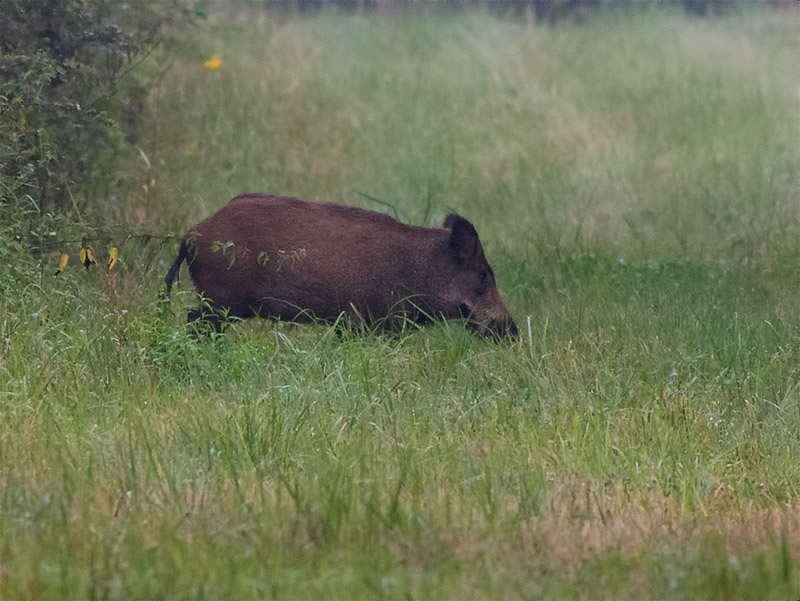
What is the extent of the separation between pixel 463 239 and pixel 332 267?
850mm

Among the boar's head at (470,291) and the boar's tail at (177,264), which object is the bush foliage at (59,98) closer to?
the boar's tail at (177,264)

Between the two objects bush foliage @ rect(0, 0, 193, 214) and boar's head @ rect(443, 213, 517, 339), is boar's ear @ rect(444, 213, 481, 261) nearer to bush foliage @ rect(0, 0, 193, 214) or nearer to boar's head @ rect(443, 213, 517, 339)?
boar's head @ rect(443, 213, 517, 339)

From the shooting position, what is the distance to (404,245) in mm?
6875

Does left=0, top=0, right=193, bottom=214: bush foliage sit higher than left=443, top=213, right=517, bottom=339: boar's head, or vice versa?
left=0, top=0, right=193, bottom=214: bush foliage

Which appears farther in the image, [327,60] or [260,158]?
[327,60]

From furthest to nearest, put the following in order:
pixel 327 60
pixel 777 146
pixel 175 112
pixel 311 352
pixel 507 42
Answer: pixel 507 42 < pixel 327 60 < pixel 777 146 < pixel 175 112 < pixel 311 352

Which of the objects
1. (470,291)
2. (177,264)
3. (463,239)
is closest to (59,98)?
(177,264)

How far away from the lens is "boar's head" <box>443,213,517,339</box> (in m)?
6.91

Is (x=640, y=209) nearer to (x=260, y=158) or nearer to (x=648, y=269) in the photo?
(x=648, y=269)

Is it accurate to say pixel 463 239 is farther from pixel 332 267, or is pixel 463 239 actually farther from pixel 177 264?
pixel 177 264

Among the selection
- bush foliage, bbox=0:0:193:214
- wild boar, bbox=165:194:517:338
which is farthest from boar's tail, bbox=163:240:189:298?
bush foliage, bbox=0:0:193:214

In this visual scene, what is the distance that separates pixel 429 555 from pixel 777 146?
1040cm

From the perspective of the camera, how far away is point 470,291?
697 cm

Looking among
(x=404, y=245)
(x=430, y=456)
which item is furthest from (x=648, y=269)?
(x=430, y=456)
